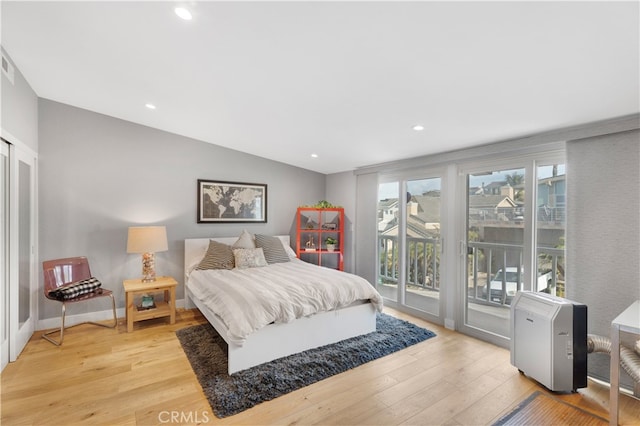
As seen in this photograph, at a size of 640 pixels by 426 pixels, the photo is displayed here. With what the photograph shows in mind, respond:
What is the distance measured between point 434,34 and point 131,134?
3927mm

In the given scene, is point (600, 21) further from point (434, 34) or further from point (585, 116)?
point (585, 116)

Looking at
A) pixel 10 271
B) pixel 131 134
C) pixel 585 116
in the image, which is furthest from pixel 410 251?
pixel 10 271

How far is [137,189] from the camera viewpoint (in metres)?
4.06

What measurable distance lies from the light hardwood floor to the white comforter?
578mm

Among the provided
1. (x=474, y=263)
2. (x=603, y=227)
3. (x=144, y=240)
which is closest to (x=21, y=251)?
(x=144, y=240)

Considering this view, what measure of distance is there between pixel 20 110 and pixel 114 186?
1.23 meters

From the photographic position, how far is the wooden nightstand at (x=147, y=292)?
3.49m

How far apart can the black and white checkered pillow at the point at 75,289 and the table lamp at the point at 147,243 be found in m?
0.49

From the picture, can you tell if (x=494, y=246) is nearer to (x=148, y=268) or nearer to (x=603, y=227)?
(x=603, y=227)

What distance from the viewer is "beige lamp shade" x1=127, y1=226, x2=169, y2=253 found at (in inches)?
143

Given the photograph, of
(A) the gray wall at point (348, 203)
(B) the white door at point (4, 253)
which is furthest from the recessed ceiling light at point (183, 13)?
(A) the gray wall at point (348, 203)

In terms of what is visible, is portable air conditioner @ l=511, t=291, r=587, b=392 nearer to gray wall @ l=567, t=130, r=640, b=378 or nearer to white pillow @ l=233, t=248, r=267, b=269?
gray wall @ l=567, t=130, r=640, b=378

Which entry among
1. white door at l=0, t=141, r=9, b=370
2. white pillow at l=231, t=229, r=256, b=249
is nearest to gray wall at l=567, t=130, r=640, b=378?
white pillow at l=231, t=229, r=256, b=249

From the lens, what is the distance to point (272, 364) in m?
2.68
